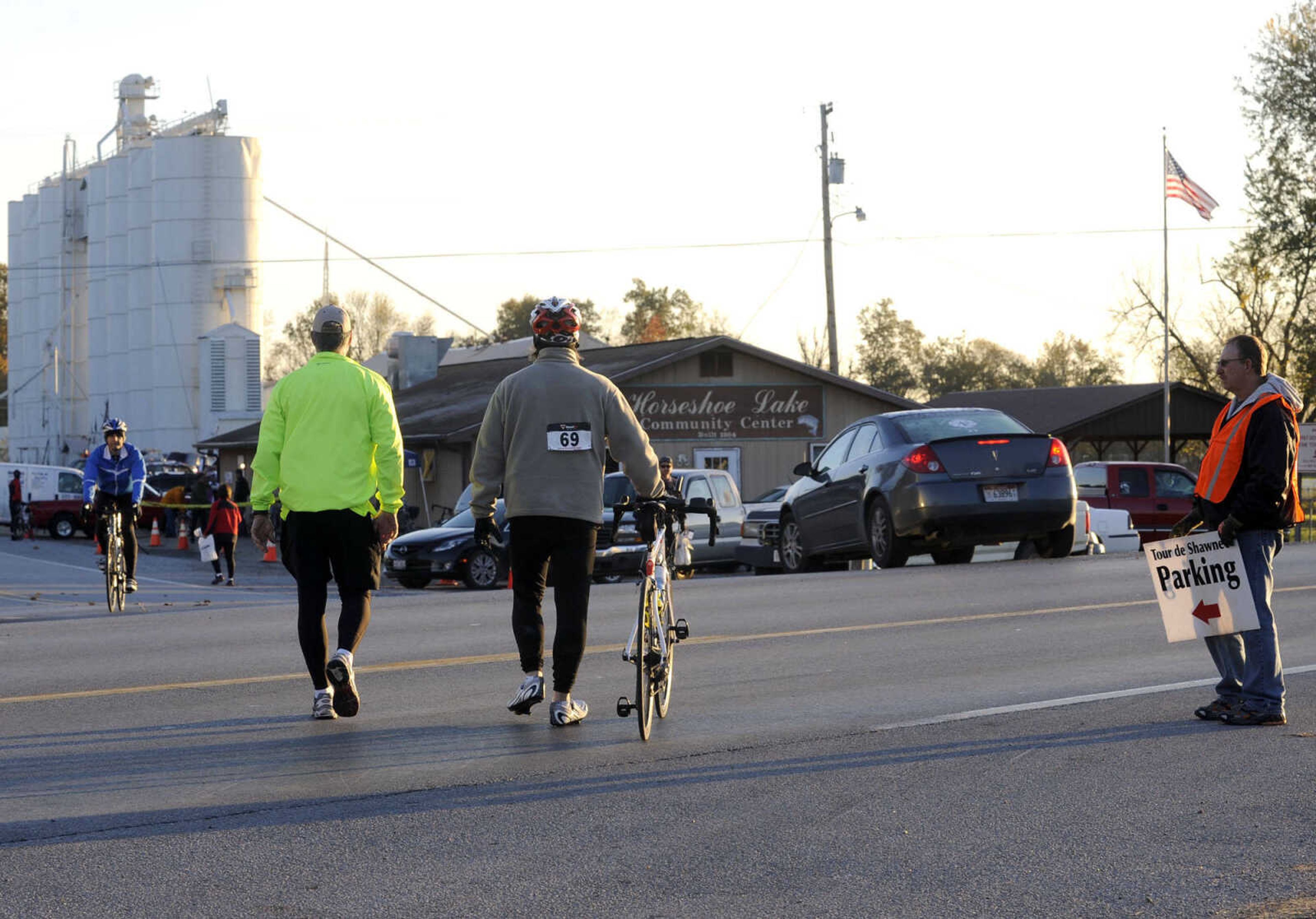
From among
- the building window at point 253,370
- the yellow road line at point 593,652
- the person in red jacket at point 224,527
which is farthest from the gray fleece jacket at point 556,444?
the building window at point 253,370

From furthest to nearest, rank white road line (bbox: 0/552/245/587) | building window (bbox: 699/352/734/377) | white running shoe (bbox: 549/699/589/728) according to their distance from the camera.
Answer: building window (bbox: 699/352/734/377), white road line (bbox: 0/552/245/587), white running shoe (bbox: 549/699/589/728)

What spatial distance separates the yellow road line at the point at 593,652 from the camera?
886 centimetres

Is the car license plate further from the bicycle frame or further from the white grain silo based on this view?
the white grain silo

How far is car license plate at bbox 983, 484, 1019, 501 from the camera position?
55.7 feet

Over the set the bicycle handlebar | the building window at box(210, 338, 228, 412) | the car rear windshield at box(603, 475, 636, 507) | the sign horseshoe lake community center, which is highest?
the building window at box(210, 338, 228, 412)

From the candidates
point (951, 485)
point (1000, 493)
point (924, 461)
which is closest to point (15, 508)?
point (924, 461)

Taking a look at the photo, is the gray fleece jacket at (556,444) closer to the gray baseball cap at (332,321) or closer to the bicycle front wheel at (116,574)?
the gray baseball cap at (332,321)

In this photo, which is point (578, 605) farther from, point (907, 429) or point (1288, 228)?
point (1288, 228)

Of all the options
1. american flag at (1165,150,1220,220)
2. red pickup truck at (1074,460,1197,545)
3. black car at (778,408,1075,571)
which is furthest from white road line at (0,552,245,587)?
american flag at (1165,150,1220,220)

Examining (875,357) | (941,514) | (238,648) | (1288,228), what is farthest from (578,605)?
(875,357)

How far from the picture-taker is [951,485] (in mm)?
16844

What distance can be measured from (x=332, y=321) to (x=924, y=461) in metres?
9.93

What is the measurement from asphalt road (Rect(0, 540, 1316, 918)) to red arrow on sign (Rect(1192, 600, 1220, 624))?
0.49 meters

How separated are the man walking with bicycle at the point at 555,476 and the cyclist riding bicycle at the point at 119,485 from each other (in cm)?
961
